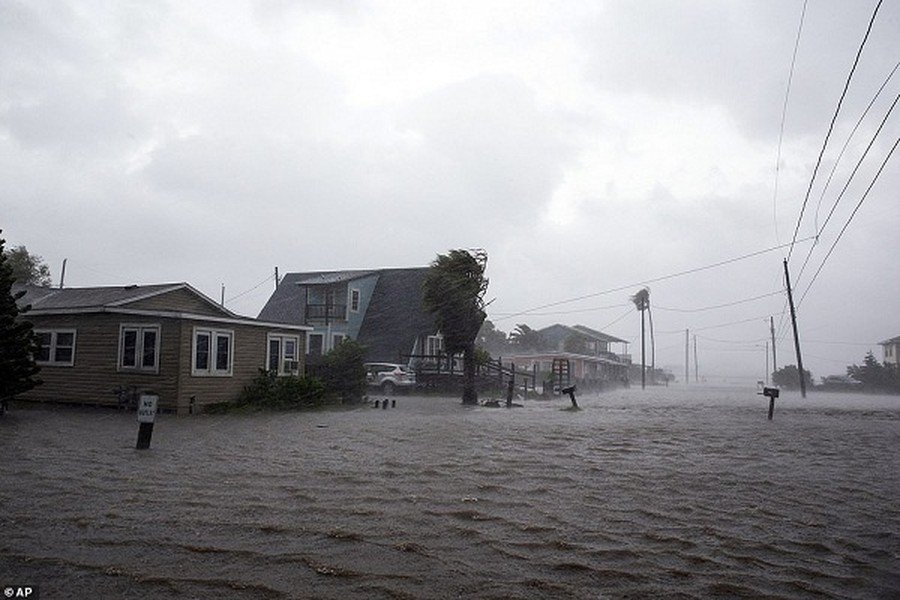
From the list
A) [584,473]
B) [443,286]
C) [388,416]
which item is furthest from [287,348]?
[584,473]

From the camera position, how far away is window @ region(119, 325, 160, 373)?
20.1m

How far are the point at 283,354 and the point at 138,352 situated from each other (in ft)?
19.2

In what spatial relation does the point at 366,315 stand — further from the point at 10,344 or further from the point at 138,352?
the point at 10,344

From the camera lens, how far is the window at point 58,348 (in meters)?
21.3

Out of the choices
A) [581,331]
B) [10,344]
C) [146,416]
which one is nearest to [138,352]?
[10,344]

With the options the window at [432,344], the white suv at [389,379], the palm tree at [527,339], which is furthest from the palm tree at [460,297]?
the palm tree at [527,339]

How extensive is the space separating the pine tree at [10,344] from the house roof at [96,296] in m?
3.22

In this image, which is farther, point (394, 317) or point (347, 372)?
point (394, 317)

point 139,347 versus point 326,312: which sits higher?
point 326,312

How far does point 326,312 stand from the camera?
4228 centimetres

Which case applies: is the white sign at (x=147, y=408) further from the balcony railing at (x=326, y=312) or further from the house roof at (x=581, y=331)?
the house roof at (x=581, y=331)

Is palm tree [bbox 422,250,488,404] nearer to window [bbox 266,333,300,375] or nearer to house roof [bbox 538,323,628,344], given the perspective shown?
window [bbox 266,333,300,375]

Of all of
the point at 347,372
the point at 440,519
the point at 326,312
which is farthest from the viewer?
the point at 326,312

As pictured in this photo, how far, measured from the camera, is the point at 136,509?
6.99m
